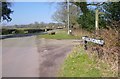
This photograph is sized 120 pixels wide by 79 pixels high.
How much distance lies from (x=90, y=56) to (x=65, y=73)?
214cm

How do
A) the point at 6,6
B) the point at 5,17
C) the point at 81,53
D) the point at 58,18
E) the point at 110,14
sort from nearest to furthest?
the point at 81,53
the point at 110,14
the point at 6,6
the point at 5,17
the point at 58,18

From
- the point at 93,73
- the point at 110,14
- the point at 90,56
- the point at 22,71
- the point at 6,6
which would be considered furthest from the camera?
the point at 6,6

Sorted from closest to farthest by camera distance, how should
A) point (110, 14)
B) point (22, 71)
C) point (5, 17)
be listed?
point (22, 71) → point (110, 14) → point (5, 17)

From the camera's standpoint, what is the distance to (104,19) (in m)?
29.1

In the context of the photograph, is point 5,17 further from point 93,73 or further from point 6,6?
point 93,73

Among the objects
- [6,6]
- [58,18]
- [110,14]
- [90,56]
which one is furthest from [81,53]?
[58,18]

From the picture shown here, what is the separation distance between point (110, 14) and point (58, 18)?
172 ft

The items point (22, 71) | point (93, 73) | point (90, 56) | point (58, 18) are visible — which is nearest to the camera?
point (93, 73)

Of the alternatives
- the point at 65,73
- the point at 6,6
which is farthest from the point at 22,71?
the point at 6,6

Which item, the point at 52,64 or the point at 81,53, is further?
the point at 81,53

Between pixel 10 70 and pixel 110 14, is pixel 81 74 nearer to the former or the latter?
pixel 10 70

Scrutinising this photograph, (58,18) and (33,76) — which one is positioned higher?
(58,18)

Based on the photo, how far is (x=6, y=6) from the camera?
51.1 m

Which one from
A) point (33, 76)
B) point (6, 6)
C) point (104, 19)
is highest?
point (6, 6)
